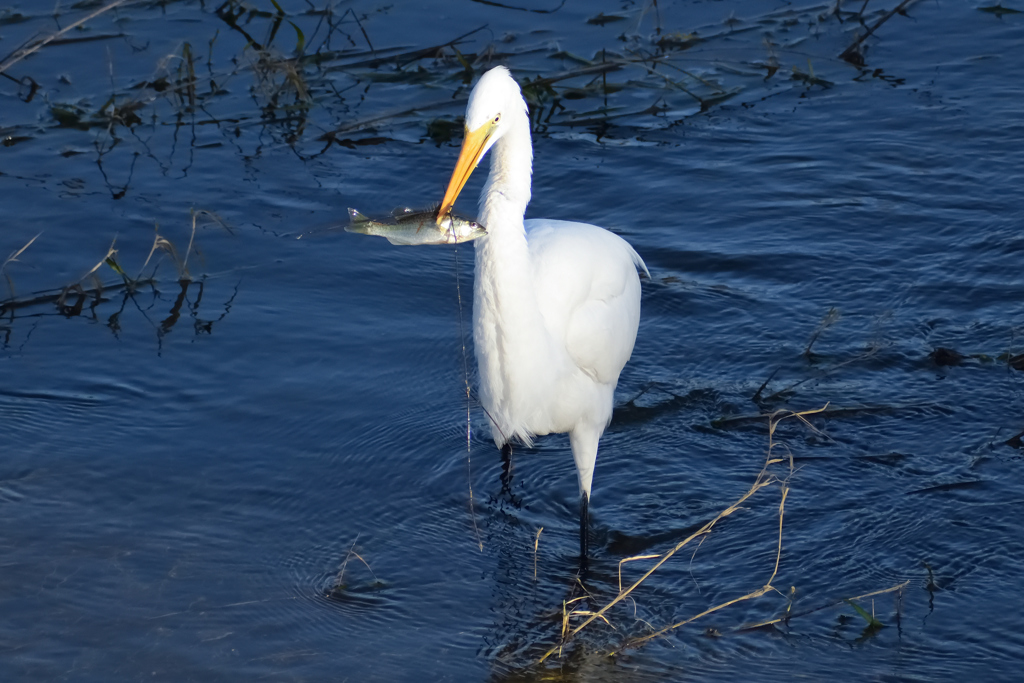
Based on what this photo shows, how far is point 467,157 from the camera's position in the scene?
3602mm

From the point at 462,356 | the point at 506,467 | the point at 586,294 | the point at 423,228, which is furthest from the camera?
the point at 462,356

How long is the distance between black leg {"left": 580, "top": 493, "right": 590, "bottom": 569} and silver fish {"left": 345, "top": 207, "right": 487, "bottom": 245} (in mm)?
1050

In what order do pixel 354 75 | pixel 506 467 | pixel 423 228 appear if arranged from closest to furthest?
1. pixel 423 228
2. pixel 506 467
3. pixel 354 75

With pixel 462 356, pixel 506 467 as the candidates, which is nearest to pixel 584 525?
pixel 506 467

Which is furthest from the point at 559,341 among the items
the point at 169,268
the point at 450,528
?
the point at 169,268

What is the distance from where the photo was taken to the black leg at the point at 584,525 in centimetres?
398

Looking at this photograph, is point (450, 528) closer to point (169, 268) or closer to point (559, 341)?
point (559, 341)

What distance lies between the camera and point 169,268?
5672 mm

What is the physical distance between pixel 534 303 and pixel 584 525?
0.83m

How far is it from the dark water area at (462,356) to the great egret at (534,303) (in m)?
0.39

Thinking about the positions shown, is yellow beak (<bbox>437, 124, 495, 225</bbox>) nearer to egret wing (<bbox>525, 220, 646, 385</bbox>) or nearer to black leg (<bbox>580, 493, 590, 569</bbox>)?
egret wing (<bbox>525, 220, 646, 385</bbox>)

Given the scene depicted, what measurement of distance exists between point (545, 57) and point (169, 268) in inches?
127

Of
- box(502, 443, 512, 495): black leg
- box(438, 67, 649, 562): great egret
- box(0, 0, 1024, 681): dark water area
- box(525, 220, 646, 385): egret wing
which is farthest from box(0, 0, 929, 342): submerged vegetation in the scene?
box(502, 443, 512, 495): black leg

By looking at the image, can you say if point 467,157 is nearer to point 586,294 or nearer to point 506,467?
point 586,294
